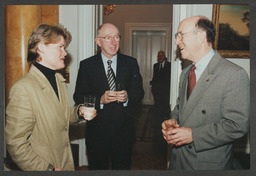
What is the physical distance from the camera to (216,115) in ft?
4.85

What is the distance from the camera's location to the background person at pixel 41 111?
1.33 meters

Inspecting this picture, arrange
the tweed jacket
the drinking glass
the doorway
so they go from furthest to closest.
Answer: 1. the doorway
2. the drinking glass
3. the tweed jacket

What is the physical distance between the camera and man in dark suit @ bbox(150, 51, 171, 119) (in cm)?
193

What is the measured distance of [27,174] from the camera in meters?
1.67

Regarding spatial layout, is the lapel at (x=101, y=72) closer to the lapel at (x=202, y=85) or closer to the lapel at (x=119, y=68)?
the lapel at (x=119, y=68)

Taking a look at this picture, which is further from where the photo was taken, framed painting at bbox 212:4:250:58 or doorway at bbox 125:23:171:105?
doorway at bbox 125:23:171:105

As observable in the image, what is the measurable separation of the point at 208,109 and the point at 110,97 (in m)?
0.78

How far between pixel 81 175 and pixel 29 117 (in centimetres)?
77

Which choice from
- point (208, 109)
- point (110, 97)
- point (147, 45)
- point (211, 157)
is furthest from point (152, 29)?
point (211, 157)

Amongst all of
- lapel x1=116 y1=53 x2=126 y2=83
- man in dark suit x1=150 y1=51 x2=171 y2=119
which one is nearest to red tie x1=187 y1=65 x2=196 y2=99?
man in dark suit x1=150 y1=51 x2=171 y2=119

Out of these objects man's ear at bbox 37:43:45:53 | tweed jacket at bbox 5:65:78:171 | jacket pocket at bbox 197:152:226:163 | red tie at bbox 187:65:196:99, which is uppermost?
man's ear at bbox 37:43:45:53

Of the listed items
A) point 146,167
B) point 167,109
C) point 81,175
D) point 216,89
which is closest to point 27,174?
point 81,175

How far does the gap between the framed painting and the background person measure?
4.10 ft

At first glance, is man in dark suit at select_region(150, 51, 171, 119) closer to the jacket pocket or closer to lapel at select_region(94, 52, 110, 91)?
lapel at select_region(94, 52, 110, 91)
